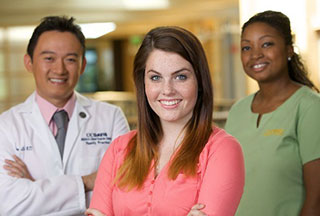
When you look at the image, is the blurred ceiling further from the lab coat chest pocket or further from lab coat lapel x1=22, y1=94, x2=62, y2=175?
the lab coat chest pocket

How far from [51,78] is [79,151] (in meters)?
0.40

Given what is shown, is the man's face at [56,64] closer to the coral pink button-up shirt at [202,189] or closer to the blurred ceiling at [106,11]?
the coral pink button-up shirt at [202,189]

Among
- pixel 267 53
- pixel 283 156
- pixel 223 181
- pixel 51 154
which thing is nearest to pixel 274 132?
pixel 283 156

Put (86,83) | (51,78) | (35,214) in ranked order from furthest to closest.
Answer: (86,83) < (51,78) < (35,214)

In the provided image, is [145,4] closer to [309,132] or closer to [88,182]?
[88,182]

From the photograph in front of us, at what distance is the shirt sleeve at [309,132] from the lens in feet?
7.00

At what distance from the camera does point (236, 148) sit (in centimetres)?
162

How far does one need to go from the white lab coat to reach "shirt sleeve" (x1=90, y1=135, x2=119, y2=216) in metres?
0.51

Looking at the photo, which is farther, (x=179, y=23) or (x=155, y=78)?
(x=179, y=23)

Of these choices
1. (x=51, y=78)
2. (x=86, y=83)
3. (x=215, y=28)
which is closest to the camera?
(x=51, y=78)

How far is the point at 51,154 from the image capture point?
7.89ft

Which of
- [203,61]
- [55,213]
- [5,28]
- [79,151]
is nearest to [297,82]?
[203,61]

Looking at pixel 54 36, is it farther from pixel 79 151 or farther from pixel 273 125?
pixel 273 125

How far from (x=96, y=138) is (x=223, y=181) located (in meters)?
1.11
